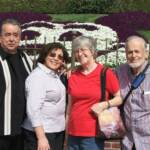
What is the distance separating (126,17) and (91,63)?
49.3ft

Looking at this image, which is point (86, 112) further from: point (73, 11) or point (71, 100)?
point (73, 11)

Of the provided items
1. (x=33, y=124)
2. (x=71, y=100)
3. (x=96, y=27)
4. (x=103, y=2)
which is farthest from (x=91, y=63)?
(x=103, y=2)

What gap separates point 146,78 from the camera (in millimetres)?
5355

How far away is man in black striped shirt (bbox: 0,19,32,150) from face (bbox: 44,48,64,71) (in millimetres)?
308

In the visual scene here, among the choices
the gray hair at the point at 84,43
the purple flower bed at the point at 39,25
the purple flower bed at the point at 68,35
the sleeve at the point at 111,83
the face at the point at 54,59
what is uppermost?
the purple flower bed at the point at 39,25

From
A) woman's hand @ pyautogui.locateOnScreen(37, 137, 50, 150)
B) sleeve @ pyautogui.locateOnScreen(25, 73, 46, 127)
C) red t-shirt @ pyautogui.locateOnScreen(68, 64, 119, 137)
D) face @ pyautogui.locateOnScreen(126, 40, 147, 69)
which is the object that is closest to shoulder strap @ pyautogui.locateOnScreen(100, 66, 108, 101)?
red t-shirt @ pyautogui.locateOnScreen(68, 64, 119, 137)

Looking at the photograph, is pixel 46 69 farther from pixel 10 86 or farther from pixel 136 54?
pixel 136 54

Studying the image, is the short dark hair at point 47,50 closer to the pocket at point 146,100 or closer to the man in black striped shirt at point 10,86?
the man in black striped shirt at point 10,86

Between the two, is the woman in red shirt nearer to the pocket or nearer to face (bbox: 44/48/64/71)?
face (bbox: 44/48/64/71)

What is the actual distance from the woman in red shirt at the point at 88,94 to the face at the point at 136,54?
0.28 meters

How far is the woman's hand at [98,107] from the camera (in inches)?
216

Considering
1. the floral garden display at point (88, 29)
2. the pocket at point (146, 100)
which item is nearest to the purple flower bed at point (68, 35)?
the floral garden display at point (88, 29)

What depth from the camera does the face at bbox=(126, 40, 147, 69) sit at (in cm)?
534

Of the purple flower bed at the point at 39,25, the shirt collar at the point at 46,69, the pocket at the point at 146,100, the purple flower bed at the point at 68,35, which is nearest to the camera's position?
the pocket at the point at 146,100
